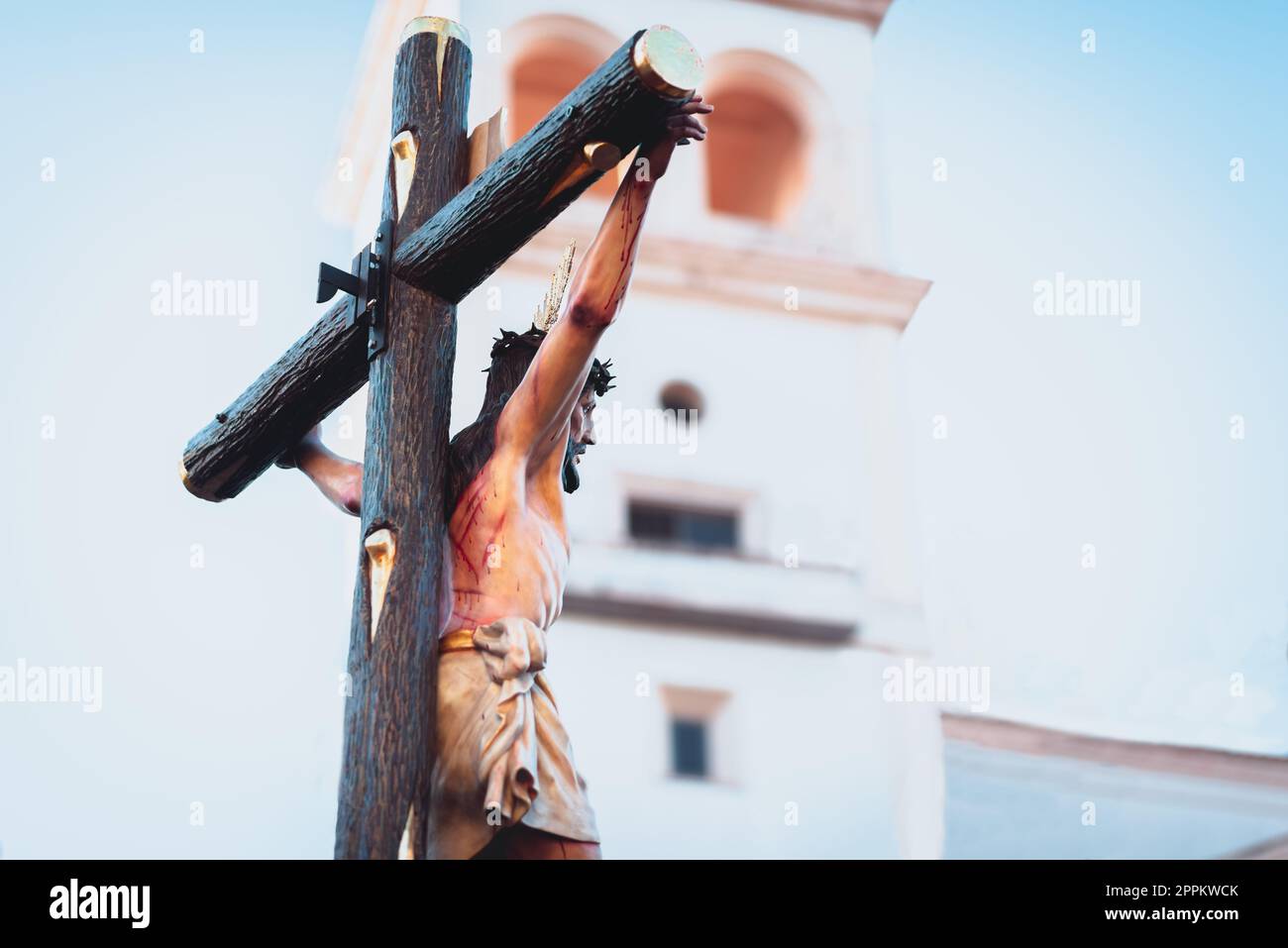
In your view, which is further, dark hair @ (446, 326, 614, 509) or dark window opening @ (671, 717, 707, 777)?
dark window opening @ (671, 717, 707, 777)

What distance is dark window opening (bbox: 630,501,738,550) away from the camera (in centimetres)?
1977

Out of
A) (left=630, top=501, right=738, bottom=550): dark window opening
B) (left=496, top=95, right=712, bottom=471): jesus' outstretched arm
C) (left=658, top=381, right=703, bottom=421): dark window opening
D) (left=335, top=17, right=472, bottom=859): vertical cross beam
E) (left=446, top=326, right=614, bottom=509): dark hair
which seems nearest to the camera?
(left=335, top=17, right=472, bottom=859): vertical cross beam

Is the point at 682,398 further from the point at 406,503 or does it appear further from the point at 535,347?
the point at 406,503

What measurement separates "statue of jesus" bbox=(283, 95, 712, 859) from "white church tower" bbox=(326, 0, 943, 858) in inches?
459

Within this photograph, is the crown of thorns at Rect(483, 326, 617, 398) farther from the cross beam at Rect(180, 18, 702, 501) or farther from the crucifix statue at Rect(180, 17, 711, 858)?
the cross beam at Rect(180, 18, 702, 501)

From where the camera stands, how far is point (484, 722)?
5699 mm

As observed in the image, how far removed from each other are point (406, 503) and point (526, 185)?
2.68ft

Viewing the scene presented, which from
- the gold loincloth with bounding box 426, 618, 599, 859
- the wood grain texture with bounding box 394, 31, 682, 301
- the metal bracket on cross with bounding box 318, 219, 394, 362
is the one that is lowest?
the gold loincloth with bounding box 426, 618, 599, 859

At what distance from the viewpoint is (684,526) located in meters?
20.0

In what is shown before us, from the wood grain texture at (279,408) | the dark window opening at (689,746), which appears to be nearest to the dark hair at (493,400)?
the wood grain texture at (279,408)

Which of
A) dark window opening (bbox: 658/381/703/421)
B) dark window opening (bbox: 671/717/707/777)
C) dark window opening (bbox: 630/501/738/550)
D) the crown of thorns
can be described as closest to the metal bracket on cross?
the crown of thorns

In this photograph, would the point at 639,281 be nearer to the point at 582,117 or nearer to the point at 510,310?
the point at 510,310
